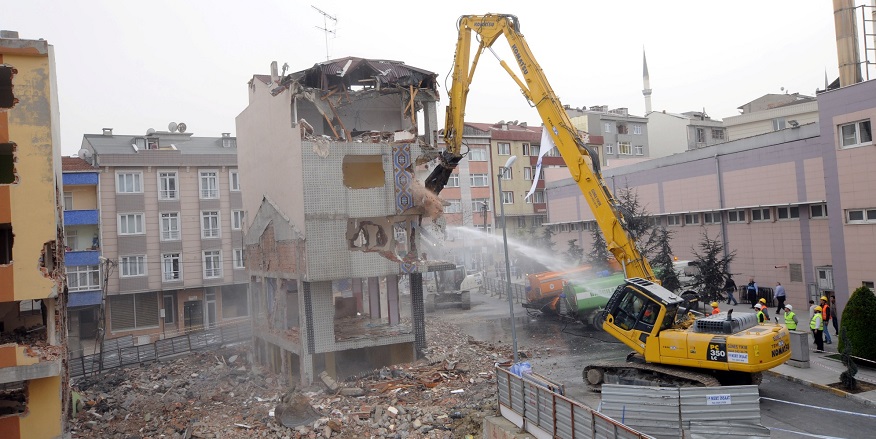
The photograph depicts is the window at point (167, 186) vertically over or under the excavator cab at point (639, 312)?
over

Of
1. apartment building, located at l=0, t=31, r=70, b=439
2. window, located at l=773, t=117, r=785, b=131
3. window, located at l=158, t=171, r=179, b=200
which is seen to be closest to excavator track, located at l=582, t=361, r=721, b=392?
apartment building, located at l=0, t=31, r=70, b=439

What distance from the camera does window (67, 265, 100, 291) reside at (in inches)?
1473

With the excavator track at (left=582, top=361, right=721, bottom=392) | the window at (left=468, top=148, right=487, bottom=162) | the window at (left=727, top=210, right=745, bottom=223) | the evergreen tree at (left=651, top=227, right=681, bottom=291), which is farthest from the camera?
the window at (left=468, top=148, right=487, bottom=162)

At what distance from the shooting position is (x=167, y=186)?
41188mm

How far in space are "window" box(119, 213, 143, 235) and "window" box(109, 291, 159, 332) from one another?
12.9 feet

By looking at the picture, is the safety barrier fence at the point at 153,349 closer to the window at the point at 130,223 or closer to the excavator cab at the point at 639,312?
the window at the point at 130,223

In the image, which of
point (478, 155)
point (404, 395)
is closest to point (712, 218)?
point (404, 395)

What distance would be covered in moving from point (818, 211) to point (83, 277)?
38.9 meters

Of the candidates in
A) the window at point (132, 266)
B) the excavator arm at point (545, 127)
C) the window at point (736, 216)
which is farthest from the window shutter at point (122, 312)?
the window at point (736, 216)

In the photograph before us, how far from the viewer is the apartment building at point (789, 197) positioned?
2214cm

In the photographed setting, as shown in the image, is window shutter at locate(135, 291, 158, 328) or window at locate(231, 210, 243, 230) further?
window at locate(231, 210, 243, 230)

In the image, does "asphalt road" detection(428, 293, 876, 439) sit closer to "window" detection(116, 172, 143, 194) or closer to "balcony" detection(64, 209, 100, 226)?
"window" detection(116, 172, 143, 194)

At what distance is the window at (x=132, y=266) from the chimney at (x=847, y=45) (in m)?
37.9

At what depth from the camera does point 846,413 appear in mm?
14305
